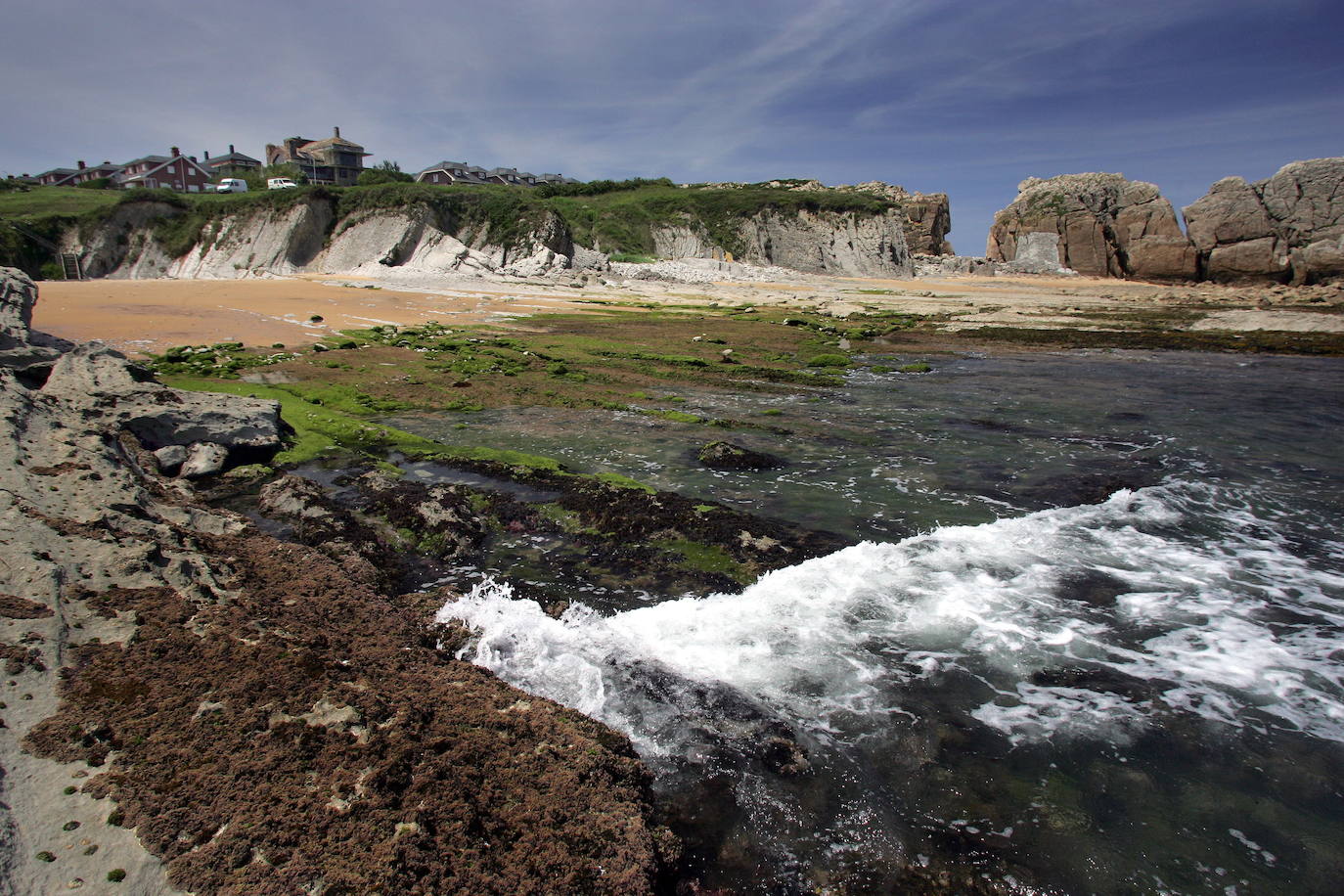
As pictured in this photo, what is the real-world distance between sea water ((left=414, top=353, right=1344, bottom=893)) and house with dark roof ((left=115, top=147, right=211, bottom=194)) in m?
100

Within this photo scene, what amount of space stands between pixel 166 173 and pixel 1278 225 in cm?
11701

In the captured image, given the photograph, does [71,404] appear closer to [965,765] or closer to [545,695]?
[545,695]

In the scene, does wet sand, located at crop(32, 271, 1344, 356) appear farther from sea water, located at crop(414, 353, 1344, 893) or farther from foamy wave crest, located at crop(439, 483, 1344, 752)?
sea water, located at crop(414, 353, 1344, 893)

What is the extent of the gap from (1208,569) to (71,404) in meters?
14.4

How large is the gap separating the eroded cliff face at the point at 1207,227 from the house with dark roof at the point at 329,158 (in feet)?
280

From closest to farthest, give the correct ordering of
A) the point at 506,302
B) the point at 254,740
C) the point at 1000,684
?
the point at 254,740, the point at 1000,684, the point at 506,302

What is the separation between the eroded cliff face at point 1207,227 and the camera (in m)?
50.8

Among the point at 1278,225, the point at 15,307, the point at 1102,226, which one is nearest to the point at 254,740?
the point at 15,307

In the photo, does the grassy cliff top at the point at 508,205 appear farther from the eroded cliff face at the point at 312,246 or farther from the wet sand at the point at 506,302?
the wet sand at the point at 506,302

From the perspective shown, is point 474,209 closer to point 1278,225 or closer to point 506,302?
point 506,302

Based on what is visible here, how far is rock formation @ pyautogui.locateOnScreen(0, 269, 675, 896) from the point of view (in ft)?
9.29

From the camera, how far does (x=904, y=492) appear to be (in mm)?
9367

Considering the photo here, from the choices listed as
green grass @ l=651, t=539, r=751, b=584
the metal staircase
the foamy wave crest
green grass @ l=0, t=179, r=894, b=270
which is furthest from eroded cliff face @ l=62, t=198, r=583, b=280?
the foamy wave crest

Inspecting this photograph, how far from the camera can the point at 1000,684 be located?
17.1ft
